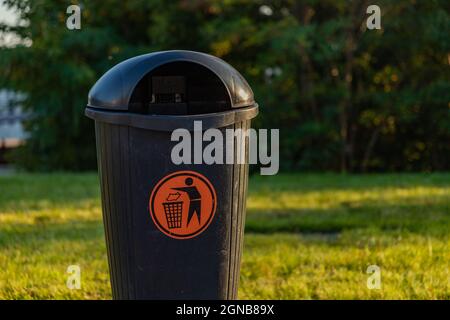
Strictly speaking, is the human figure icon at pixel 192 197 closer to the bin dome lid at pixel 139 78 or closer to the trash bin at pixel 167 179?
the trash bin at pixel 167 179

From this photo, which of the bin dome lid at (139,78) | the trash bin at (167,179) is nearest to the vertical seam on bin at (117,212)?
the trash bin at (167,179)

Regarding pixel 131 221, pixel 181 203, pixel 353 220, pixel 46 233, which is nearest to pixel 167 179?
pixel 181 203

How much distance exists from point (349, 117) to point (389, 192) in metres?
3.89

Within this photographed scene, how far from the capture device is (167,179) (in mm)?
2873

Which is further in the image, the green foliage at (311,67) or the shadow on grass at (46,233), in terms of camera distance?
the green foliage at (311,67)

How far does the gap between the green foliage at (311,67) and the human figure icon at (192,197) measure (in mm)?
7382

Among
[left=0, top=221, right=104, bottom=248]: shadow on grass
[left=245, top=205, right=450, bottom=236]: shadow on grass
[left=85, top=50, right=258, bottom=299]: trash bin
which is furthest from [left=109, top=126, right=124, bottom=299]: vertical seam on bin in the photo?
[left=245, top=205, right=450, bottom=236]: shadow on grass

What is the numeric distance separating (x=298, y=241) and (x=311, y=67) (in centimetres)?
662

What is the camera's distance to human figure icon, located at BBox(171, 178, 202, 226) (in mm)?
2885

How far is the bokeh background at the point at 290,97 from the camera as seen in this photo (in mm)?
6961

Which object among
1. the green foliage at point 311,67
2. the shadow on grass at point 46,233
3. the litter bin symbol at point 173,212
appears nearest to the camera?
the litter bin symbol at point 173,212

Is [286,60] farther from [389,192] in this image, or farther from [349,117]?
[389,192]

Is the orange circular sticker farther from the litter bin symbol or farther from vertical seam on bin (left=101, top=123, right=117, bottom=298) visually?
vertical seam on bin (left=101, top=123, right=117, bottom=298)

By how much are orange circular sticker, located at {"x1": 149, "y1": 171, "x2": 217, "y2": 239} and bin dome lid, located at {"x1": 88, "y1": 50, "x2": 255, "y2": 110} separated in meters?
0.36
